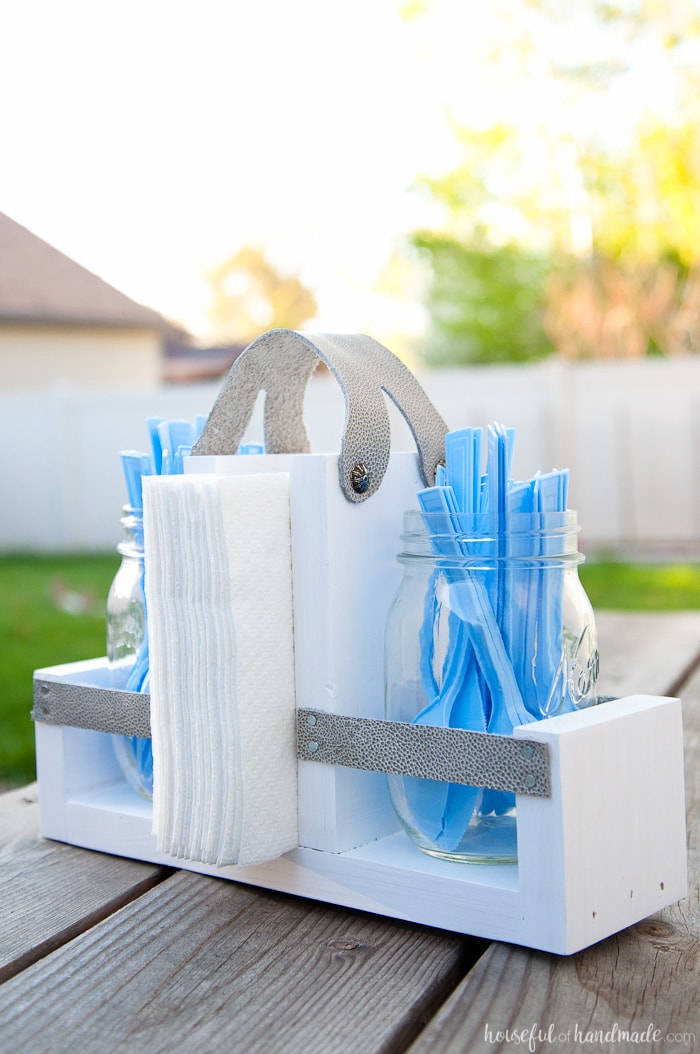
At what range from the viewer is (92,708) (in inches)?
28.4

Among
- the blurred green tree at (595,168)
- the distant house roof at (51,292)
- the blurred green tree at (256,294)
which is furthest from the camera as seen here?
the blurred green tree at (256,294)

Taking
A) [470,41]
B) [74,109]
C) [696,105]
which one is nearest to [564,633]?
[74,109]

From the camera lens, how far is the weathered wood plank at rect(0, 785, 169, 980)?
56 cm

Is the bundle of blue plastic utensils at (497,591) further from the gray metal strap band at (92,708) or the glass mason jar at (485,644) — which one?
the gray metal strap band at (92,708)

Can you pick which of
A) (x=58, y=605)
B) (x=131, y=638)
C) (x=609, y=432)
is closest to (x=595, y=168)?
(x=609, y=432)

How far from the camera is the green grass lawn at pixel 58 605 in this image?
2.80 m

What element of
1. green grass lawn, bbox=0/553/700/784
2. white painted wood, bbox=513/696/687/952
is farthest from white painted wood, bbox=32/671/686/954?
green grass lawn, bbox=0/553/700/784

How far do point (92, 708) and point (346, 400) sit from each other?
0.27m

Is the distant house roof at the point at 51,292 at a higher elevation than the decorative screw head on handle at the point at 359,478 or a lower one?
higher

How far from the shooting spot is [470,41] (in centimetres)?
1040

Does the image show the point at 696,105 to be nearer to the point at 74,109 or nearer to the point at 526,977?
the point at 74,109

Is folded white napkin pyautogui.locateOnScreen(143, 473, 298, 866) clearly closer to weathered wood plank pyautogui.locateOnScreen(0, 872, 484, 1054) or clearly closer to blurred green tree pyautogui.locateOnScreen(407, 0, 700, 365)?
weathered wood plank pyautogui.locateOnScreen(0, 872, 484, 1054)

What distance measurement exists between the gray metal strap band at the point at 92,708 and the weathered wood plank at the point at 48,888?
0.08 metres
